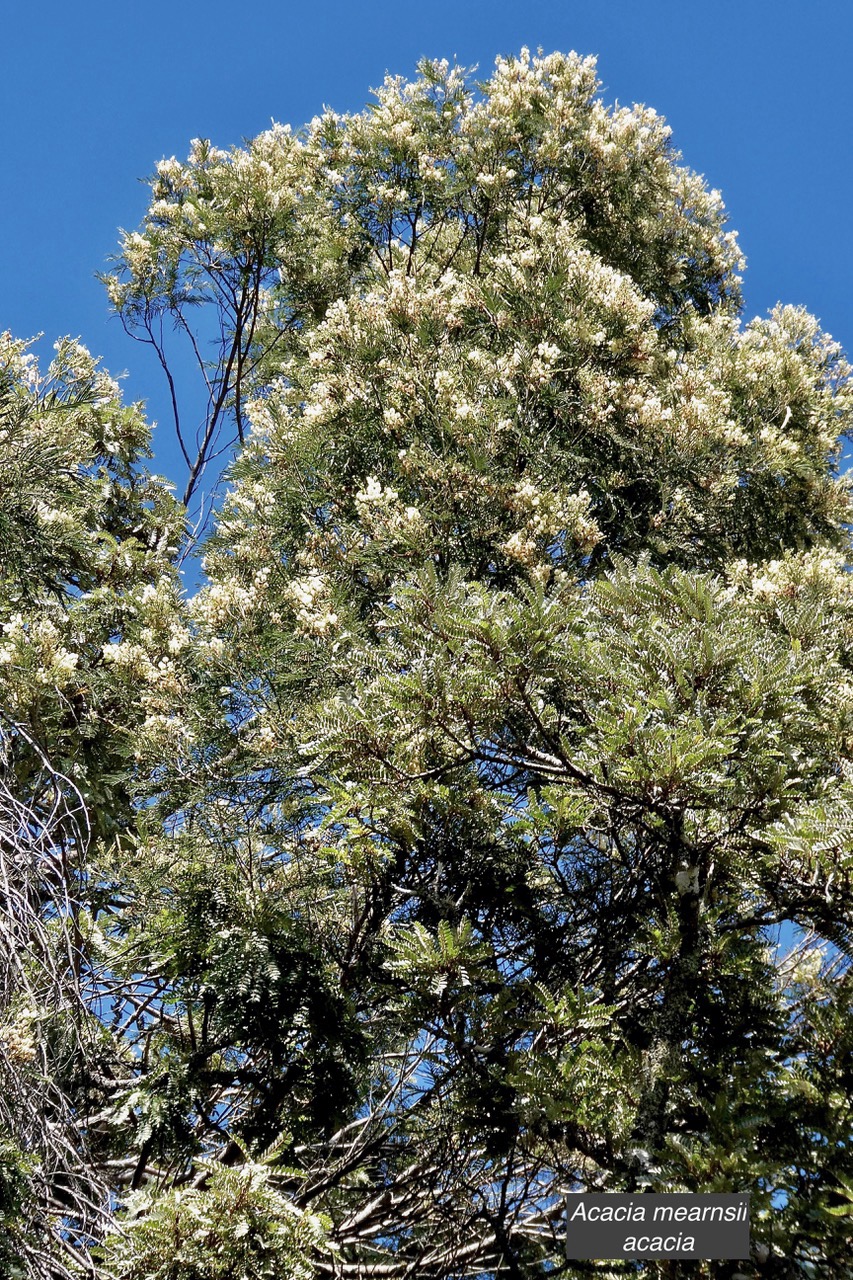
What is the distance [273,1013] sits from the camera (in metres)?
4.73

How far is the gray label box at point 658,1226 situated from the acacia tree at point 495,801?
0.23 ft

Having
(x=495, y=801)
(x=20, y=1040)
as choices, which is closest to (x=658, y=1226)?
(x=495, y=801)

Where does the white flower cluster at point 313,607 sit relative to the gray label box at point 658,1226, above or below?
above

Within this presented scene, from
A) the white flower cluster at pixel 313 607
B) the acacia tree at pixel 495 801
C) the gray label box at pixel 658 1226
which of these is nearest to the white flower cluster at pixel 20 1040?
the acacia tree at pixel 495 801

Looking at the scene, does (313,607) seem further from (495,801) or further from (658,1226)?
(658,1226)

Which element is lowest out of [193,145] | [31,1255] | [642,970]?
[31,1255]

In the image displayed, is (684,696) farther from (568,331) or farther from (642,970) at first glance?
(568,331)

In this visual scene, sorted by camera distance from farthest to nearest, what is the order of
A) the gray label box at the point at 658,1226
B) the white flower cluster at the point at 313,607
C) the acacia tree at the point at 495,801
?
the white flower cluster at the point at 313,607, the acacia tree at the point at 495,801, the gray label box at the point at 658,1226

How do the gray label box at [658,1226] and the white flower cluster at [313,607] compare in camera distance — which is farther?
the white flower cluster at [313,607]

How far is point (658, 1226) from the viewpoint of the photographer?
3553 mm

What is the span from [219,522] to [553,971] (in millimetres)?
4097

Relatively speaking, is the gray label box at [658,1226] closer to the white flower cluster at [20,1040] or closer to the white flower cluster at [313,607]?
the white flower cluster at [20,1040]

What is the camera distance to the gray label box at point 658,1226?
11.2 feet

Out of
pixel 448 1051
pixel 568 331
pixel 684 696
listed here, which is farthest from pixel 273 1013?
pixel 568 331
